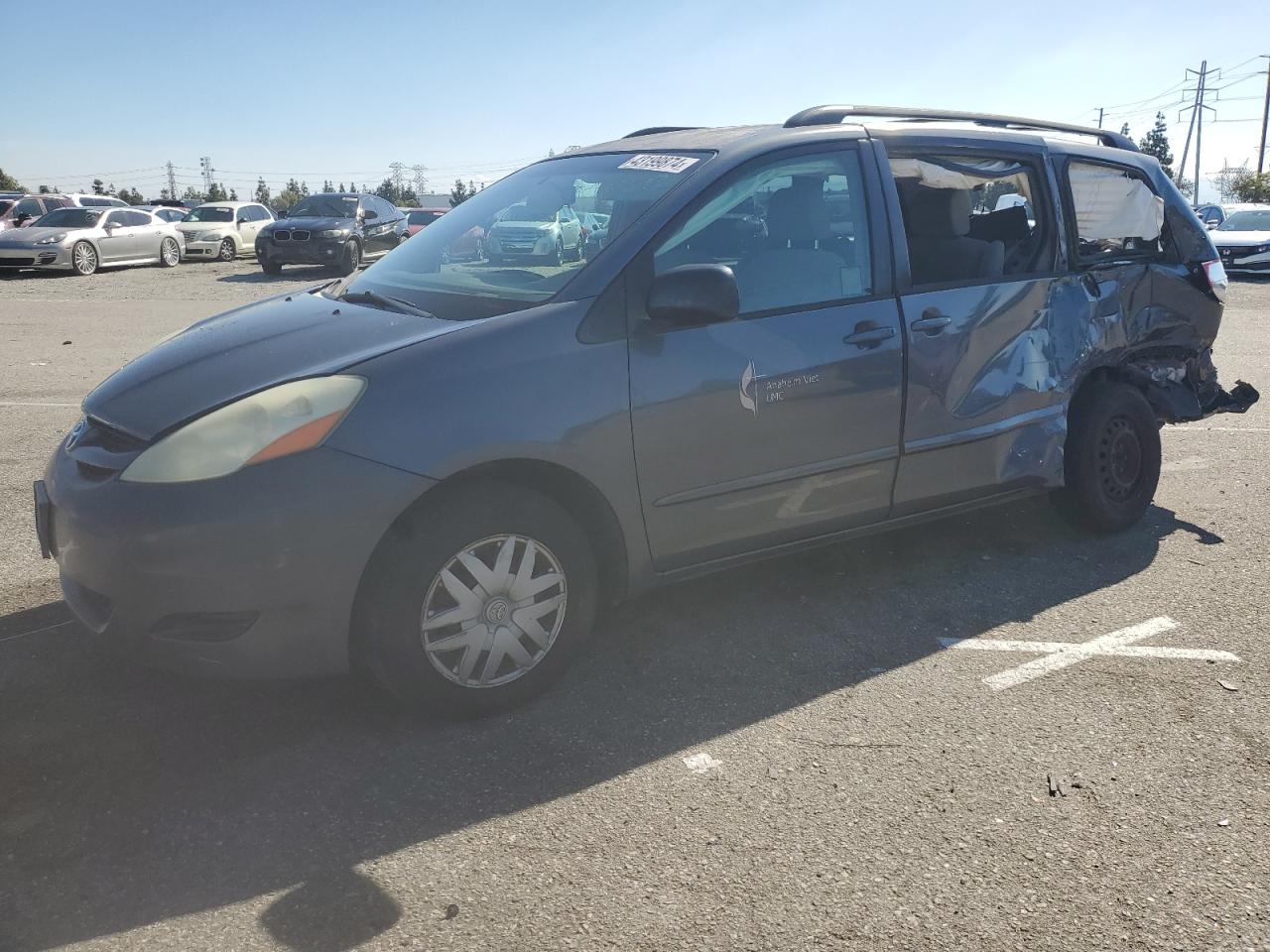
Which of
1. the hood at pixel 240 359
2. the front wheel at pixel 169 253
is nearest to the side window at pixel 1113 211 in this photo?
the hood at pixel 240 359

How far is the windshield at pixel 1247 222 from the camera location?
22.8 meters

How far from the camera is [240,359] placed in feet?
11.0

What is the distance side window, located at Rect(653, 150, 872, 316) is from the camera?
3.68 meters

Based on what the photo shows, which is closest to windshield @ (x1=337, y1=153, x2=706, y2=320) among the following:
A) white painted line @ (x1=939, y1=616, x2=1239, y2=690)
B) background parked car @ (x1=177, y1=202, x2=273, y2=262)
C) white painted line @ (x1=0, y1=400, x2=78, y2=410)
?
white painted line @ (x1=939, y1=616, x2=1239, y2=690)

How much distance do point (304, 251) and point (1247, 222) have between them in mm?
→ 20065

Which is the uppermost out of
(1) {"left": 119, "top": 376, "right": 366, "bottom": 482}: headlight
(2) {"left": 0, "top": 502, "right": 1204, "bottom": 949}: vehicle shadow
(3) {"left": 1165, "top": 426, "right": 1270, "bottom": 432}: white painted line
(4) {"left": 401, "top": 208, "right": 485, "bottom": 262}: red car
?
(4) {"left": 401, "top": 208, "right": 485, "bottom": 262}: red car

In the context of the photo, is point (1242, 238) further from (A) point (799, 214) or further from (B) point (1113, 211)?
(A) point (799, 214)

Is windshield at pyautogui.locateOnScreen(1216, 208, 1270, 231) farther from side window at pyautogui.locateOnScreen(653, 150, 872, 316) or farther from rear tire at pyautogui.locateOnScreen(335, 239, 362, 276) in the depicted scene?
side window at pyautogui.locateOnScreen(653, 150, 872, 316)

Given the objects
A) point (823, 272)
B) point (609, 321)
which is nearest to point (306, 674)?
point (609, 321)

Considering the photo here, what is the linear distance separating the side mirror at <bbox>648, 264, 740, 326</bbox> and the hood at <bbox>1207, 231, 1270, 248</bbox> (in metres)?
21.7

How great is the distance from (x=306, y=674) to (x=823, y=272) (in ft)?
7.39

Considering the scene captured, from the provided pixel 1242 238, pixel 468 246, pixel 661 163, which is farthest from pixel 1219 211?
pixel 468 246

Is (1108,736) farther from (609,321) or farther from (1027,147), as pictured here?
(1027,147)

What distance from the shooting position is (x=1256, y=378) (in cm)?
926
